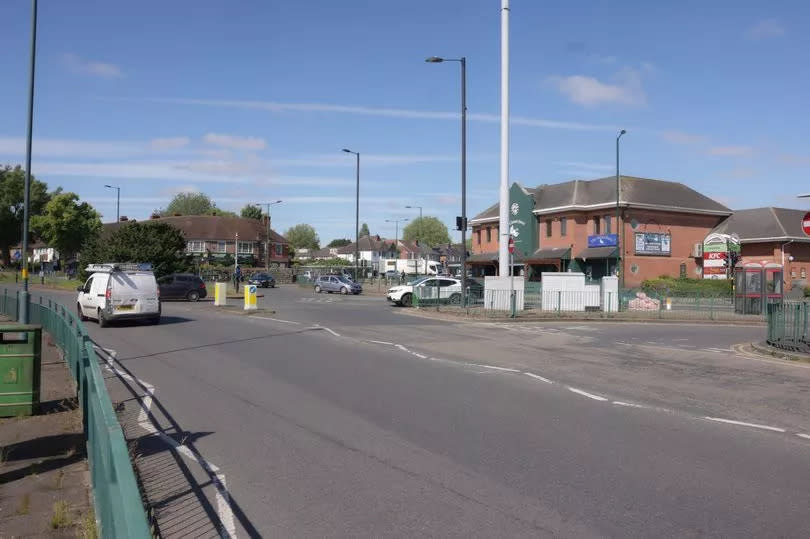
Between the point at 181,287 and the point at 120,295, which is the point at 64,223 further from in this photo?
the point at 120,295

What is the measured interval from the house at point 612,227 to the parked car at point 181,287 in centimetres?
2475

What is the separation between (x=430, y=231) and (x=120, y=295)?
Result: 5386 inches

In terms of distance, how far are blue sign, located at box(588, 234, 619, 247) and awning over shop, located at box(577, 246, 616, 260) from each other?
12.8 inches

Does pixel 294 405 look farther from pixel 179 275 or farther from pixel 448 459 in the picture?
pixel 179 275

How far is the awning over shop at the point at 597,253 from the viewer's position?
51.5 metres

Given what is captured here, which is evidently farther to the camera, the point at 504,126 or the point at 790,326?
the point at 504,126

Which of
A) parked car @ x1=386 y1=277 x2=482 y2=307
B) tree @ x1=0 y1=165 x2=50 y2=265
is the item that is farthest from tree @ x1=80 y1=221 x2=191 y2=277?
tree @ x1=0 y1=165 x2=50 y2=265

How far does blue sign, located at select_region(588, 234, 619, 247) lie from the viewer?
52375 millimetres

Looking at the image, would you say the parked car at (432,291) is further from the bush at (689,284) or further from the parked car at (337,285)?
the bush at (689,284)

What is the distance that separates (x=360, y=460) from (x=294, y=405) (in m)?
2.89

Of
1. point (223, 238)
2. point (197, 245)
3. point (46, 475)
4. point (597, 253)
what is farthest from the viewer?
point (223, 238)

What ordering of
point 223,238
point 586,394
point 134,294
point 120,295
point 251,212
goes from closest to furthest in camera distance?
point 586,394 → point 120,295 → point 134,294 → point 223,238 → point 251,212

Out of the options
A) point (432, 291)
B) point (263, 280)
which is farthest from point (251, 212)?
point (432, 291)

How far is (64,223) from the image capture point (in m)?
89.5
